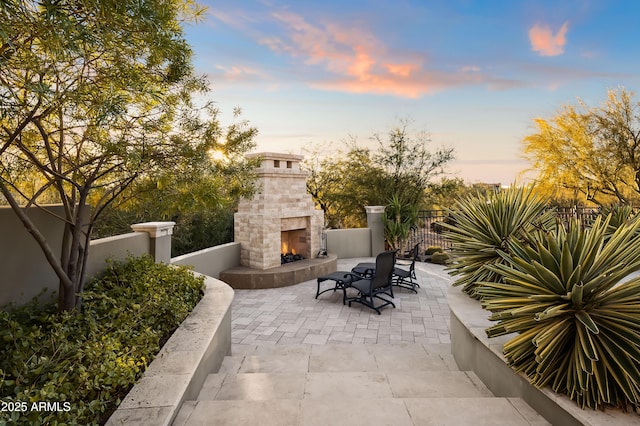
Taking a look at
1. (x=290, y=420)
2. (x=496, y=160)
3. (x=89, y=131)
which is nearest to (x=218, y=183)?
(x=89, y=131)

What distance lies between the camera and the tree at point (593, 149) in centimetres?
1223

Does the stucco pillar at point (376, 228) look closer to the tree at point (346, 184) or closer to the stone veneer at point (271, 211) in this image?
the tree at point (346, 184)

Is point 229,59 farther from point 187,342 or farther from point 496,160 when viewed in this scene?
point 496,160

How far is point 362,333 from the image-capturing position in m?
4.95

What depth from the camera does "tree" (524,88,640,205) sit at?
1223cm

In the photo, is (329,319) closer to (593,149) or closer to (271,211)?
(271,211)

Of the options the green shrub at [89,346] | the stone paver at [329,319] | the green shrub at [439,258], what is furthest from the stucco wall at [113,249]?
the green shrub at [439,258]

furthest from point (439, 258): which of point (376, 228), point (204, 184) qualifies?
point (204, 184)

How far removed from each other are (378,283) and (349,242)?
523 cm

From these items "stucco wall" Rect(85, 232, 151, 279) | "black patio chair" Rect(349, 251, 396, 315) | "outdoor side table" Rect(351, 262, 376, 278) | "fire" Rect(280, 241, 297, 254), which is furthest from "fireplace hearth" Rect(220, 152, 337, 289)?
"stucco wall" Rect(85, 232, 151, 279)

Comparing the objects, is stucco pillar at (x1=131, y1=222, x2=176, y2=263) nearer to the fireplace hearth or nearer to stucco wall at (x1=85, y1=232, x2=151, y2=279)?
stucco wall at (x1=85, y1=232, x2=151, y2=279)

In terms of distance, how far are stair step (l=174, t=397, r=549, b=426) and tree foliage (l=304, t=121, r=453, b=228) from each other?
31.9ft

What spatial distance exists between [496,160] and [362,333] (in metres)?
14.1

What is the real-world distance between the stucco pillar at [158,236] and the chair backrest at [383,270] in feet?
12.7
